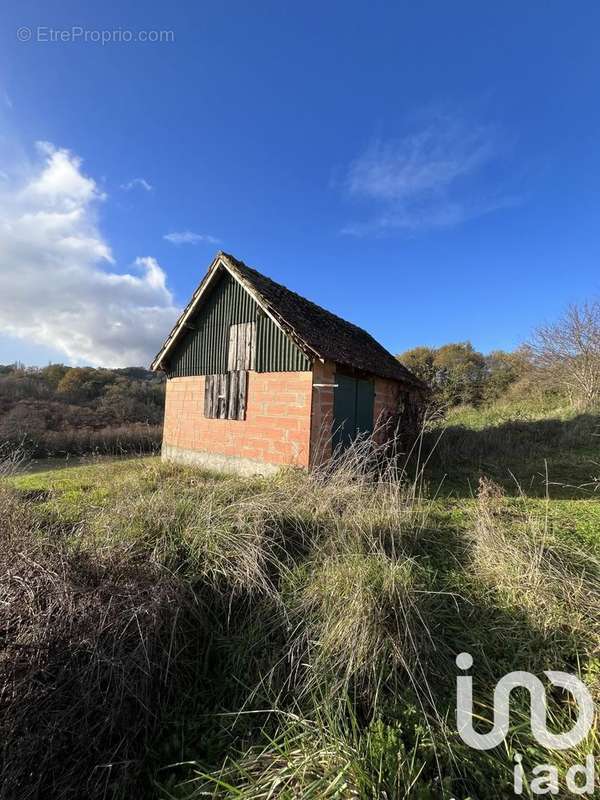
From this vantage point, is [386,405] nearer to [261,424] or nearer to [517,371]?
[261,424]

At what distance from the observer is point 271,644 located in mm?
2947

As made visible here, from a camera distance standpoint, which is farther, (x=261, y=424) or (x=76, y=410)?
(x=76, y=410)

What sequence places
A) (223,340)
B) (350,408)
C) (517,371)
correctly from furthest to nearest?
(517,371), (223,340), (350,408)

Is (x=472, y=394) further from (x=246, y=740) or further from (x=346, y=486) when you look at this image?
(x=246, y=740)

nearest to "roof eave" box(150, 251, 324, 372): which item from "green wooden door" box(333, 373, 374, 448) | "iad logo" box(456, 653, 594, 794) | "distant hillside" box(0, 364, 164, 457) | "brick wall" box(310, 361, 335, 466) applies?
"brick wall" box(310, 361, 335, 466)

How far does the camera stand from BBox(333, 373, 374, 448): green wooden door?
28.0ft

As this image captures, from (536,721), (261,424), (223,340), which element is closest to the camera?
(536,721)

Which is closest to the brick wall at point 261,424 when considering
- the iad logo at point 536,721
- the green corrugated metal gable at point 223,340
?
the green corrugated metal gable at point 223,340

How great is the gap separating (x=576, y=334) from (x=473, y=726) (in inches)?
841

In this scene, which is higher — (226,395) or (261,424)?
(226,395)

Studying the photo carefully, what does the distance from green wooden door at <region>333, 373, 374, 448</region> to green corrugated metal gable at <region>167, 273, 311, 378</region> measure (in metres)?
1.27

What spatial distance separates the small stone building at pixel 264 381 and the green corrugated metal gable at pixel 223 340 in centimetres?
3

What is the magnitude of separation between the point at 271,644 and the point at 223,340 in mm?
8312

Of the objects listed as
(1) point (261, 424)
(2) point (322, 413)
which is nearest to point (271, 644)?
(2) point (322, 413)
